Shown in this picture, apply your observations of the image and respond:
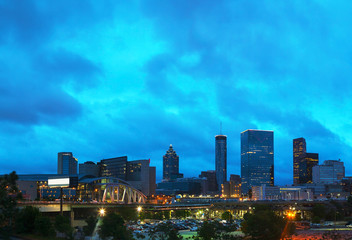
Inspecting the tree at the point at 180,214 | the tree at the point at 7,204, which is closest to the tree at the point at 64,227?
the tree at the point at 7,204

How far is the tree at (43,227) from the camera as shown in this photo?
7994cm

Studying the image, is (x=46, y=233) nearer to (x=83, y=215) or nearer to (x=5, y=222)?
(x=5, y=222)

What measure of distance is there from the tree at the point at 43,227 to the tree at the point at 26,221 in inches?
136

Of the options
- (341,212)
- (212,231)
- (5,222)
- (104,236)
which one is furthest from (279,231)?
(341,212)

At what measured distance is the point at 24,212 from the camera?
8588 centimetres

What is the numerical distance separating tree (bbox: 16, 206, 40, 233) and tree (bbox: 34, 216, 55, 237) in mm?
3466

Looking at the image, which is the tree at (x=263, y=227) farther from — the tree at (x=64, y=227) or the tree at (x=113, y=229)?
the tree at (x=64, y=227)

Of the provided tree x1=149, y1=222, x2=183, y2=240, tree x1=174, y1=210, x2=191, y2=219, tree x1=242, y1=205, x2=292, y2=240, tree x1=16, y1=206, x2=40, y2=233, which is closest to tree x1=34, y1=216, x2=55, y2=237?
tree x1=16, y1=206, x2=40, y2=233

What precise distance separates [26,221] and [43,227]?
20.9ft

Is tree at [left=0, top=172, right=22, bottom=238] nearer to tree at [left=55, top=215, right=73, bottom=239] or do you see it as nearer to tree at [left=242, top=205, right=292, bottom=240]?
tree at [left=55, top=215, right=73, bottom=239]

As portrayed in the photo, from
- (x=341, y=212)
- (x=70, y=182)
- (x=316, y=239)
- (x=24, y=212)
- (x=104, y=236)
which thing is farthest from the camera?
(x=341, y=212)

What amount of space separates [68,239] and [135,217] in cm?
8127

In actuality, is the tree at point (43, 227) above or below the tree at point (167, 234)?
above

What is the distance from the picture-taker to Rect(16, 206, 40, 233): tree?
272 ft
